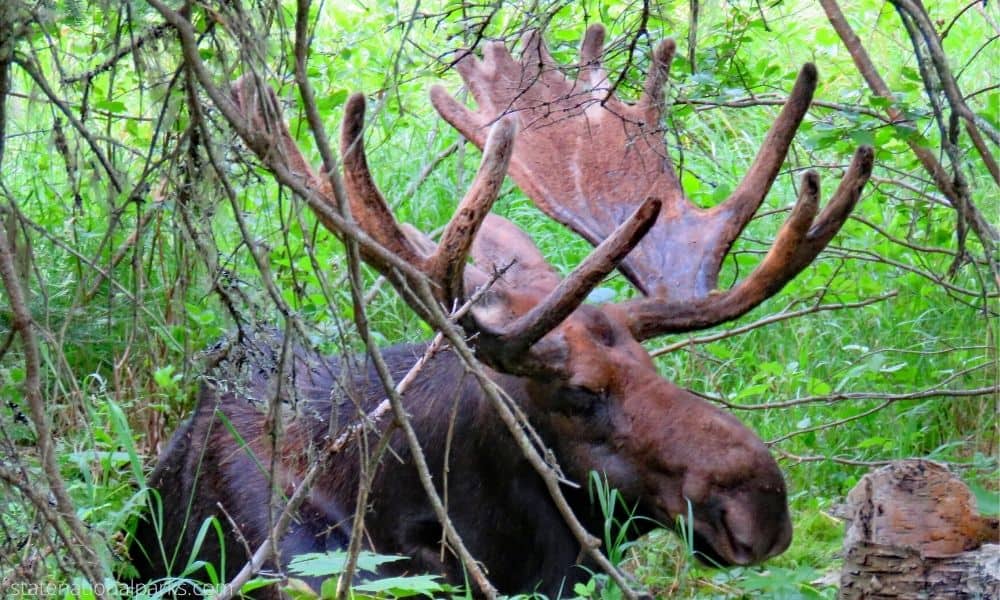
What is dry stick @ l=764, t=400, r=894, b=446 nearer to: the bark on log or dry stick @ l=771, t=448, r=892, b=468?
dry stick @ l=771, t=448, r=892, b=468

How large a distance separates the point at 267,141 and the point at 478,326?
1.64m

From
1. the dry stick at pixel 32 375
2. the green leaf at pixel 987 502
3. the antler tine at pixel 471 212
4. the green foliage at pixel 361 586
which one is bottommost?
the green leaf at pixel 987 502

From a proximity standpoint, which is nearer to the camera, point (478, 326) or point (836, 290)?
point (478, 326)

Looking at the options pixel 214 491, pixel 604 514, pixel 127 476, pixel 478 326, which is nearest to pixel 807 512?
pixel 604 514

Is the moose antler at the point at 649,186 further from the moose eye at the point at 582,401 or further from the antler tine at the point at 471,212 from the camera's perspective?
the antler tine at the point at 471,212

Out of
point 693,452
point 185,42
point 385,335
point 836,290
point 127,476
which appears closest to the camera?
point 185,42

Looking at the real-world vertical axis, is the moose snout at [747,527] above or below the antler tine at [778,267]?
below

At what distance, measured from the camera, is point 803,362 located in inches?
212

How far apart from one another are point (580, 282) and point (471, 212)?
327 millimetres

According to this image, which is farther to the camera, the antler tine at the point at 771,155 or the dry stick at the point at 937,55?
the antler tine at the point at 771,155

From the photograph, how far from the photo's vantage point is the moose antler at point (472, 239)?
290cm

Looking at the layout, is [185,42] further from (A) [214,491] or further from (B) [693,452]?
(A) [214,491]

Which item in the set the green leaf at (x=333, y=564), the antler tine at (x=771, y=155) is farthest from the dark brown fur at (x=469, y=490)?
the antler tine at (x=771, y=155)

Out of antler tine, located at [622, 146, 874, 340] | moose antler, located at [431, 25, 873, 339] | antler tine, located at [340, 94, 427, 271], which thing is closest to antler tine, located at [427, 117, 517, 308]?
antler tine, located at [340, 94, 427, 271]
